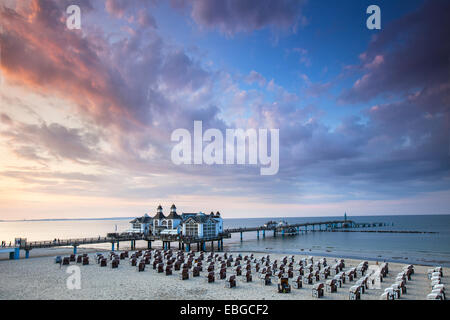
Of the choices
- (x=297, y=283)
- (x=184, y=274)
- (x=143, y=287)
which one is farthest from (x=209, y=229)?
(x=297, y=283)

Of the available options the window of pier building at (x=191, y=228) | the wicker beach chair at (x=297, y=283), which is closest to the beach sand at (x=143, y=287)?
the wicker beach chair at (x=297, y=283)

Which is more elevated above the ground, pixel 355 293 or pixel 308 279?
pixel 355 293

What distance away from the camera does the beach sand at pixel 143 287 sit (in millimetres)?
18750

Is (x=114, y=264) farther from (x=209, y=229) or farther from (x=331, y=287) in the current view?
(x=209, y=229)

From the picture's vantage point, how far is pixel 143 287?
825 inches

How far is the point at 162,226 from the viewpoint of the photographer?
5706cm

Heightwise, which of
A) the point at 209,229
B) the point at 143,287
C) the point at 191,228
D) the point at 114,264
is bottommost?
the point at 209,229

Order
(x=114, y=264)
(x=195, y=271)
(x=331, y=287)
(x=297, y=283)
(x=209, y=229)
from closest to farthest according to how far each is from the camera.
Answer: (x=331, y=287) < (x=297, y=283) < (x=195, y=271) < (x=114, y=264) < (x=209, y=229)

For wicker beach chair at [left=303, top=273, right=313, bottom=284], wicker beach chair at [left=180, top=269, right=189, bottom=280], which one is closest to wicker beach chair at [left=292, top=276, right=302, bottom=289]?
wicker beach chair at [left=303, top=273, right=313, bottom=284]

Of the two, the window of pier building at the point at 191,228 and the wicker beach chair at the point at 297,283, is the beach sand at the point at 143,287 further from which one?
the window of pier building at the point at 191,228

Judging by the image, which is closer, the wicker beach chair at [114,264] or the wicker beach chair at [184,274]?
the wicker beach chair at [184,274]

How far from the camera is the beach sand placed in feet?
61.5

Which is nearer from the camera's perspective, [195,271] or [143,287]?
[143,287]
